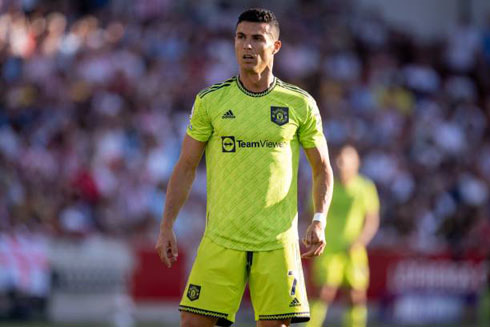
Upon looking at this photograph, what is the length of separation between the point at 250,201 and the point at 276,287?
55cm

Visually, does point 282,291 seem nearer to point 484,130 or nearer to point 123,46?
point 123,46

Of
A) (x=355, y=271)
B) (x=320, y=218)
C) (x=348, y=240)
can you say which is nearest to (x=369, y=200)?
(x=348, y=240)

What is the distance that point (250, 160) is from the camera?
654cm

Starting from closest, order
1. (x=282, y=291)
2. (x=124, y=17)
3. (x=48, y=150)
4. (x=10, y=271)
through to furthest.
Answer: (x=282, y=291) → (x=10, y=271) → (x=48, y=150) → (x=124, y=17)

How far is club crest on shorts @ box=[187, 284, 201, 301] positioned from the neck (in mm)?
1271

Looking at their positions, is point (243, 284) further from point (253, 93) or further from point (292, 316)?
point (253, 93)

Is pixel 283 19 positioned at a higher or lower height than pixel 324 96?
higher

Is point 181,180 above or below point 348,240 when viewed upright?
below

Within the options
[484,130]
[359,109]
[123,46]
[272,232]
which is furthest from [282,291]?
[484,130]

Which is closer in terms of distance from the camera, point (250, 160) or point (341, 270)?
point (250, 160)

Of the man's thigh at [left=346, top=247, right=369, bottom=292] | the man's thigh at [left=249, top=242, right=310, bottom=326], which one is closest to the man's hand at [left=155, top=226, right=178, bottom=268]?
the man's thigh at [left=249, top=242, right=310, bottom=326]

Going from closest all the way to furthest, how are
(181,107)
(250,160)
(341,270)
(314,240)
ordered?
(314,240)
(250,160)
(341,270)
(181,107)

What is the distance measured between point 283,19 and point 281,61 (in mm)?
1668

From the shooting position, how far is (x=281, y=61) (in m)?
20.4
